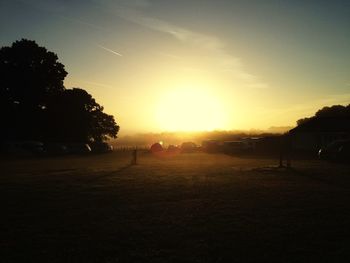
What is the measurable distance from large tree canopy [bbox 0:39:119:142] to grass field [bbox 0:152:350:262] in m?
41.8

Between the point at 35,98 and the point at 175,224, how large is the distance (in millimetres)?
51721

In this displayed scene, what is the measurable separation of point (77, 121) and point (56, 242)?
57774 millimetres

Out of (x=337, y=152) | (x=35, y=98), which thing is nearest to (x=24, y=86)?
(x=35, y=98)

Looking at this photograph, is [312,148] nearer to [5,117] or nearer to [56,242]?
[5,117]

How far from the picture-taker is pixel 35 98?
56.8m

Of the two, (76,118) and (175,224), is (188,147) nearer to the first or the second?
(76,118)

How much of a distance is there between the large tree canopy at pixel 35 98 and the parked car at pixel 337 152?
40.3 m

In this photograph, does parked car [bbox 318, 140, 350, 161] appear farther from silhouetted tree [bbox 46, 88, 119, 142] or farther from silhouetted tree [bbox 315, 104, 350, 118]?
silhouetted tree [bbox 315, 104, 350, 118]

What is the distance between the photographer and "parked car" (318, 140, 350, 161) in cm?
3247

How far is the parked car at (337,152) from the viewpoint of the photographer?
32.5 metres

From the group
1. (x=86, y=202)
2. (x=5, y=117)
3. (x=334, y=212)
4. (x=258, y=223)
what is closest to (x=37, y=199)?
(x=86, y=202)

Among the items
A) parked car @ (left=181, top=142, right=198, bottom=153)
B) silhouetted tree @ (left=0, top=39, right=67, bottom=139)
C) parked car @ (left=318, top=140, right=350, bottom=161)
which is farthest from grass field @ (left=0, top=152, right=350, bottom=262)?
parked car @ (left=181, top=142, right=198, bottom=153)

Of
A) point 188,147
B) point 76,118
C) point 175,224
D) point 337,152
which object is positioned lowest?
point 175,224

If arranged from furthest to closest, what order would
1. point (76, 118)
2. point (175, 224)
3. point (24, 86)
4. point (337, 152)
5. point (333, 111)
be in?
point (333, 111)
point (76, 118)
point (24, 86)
point (337, 152)
point (175, 224)
